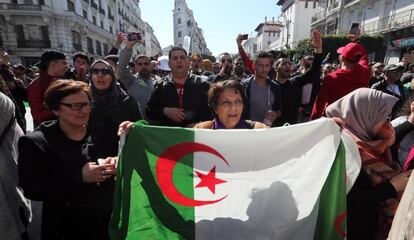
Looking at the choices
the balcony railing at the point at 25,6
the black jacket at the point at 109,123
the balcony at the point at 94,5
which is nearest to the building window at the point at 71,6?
the balcony railing at the point at 25,6

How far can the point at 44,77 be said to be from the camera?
10.8ft

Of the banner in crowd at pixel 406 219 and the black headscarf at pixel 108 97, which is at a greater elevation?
the black headscarf at pixel 108 97

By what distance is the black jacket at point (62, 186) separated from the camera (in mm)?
1622

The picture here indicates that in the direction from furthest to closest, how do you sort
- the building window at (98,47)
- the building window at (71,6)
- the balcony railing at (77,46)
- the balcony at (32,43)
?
the building window at (98,47) → the balcony railing at (77,46) → the building window at (71,6) → the balcony at (32,43)

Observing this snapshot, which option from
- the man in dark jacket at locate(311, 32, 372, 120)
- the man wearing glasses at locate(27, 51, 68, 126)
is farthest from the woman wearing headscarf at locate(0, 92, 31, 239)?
the man in dark jacket at locate(311, 32, 372, 120)

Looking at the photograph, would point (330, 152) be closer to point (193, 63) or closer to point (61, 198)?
point (61, 198)

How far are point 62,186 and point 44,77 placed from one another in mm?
2245

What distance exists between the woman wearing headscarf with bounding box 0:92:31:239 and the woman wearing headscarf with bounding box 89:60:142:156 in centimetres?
54

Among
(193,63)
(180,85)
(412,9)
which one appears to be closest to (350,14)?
(412,9)

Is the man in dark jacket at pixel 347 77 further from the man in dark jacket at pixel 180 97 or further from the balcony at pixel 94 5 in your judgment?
the balcony at pixel 94 5

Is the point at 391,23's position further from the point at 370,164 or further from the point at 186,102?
the point at 370,164

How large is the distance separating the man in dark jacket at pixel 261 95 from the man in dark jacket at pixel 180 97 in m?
0.72

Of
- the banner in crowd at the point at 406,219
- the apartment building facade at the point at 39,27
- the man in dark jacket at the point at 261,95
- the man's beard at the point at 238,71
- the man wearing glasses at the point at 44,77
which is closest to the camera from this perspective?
the banner in crowd at the point at 406,219

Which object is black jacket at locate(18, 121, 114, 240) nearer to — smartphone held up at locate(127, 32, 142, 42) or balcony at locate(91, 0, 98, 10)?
smartphone held up at locate(127, 32, 142, 42)
